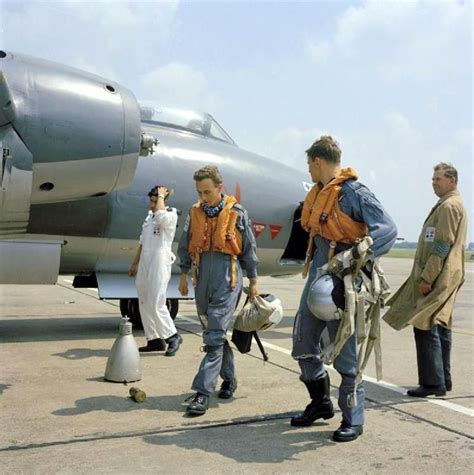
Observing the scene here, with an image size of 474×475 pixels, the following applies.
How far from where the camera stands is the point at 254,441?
3.83 meters

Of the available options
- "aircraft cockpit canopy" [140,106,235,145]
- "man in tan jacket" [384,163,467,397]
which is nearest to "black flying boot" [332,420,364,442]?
"man in tan jacket" [384,163,467,397]

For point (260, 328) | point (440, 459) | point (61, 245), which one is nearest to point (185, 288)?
point (260, 328)

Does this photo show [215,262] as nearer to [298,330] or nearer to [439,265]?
[298,330]

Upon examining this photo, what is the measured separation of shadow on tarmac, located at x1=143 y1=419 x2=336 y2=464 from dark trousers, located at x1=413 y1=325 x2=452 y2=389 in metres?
1.40

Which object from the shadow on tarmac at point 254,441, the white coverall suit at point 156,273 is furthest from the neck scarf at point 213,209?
the white coverall suit at point 156,273

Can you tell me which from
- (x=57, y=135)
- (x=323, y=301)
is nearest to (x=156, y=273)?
(x=57, y=135)

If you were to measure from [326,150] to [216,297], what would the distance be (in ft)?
4.53

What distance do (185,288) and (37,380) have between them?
5.30 feet

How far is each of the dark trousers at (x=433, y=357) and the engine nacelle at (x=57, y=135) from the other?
3.01 metres

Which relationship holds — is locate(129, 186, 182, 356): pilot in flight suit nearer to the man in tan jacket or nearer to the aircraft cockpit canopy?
the aircraft cockpit canopy

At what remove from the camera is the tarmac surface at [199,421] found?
11.3 ft

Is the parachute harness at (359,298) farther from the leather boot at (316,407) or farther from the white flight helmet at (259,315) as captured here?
the white flight helmet at (259,315)

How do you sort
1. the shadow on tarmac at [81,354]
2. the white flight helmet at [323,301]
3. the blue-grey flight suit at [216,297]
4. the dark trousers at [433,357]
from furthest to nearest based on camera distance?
the shadow on tarmac at [81,354], the dark trousers at [433,357], the blue-grey flight suit at [216,297], the white flight helmet at [323,301]

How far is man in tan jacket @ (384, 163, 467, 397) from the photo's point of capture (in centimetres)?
513
